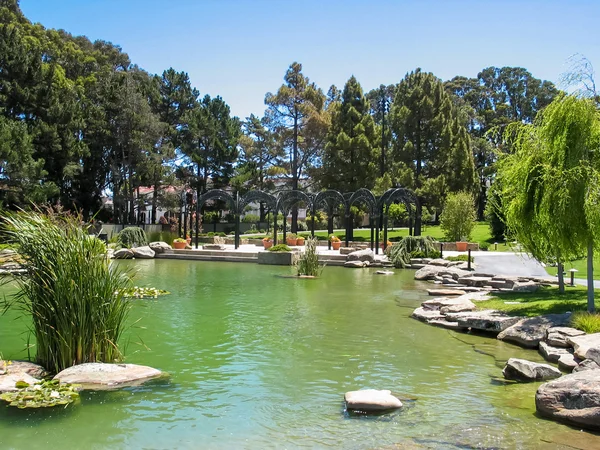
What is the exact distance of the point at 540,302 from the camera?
35.4ft

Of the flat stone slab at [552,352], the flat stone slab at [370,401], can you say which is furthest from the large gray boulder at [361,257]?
the flat stone slab at [370,401]

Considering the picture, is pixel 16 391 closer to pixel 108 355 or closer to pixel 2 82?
pixel 108 355

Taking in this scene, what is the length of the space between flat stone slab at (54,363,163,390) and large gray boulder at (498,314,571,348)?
220 inches

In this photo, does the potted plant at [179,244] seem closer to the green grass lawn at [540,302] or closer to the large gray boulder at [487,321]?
the green grass lawn at [540,302]

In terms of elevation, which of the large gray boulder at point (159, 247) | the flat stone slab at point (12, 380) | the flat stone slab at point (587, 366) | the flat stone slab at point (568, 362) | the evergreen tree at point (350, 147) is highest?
the evergreen tree at point (350, 147)

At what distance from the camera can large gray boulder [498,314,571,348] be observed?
8.75 metres

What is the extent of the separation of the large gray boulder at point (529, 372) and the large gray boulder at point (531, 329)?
1820 mm

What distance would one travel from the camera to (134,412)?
5.64 meters

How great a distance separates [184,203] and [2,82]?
10.9 m

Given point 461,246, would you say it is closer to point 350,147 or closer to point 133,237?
point 350,147

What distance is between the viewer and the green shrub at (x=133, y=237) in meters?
26.9

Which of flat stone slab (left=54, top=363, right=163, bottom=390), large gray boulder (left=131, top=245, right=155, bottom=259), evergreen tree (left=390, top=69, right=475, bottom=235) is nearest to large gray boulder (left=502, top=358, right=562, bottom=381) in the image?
flat stone slab (left=54, top=363, right=163, bottom=390)

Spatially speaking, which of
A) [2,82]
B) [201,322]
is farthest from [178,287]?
[2,82]

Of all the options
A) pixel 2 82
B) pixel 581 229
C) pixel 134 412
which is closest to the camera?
pixel 134 412
